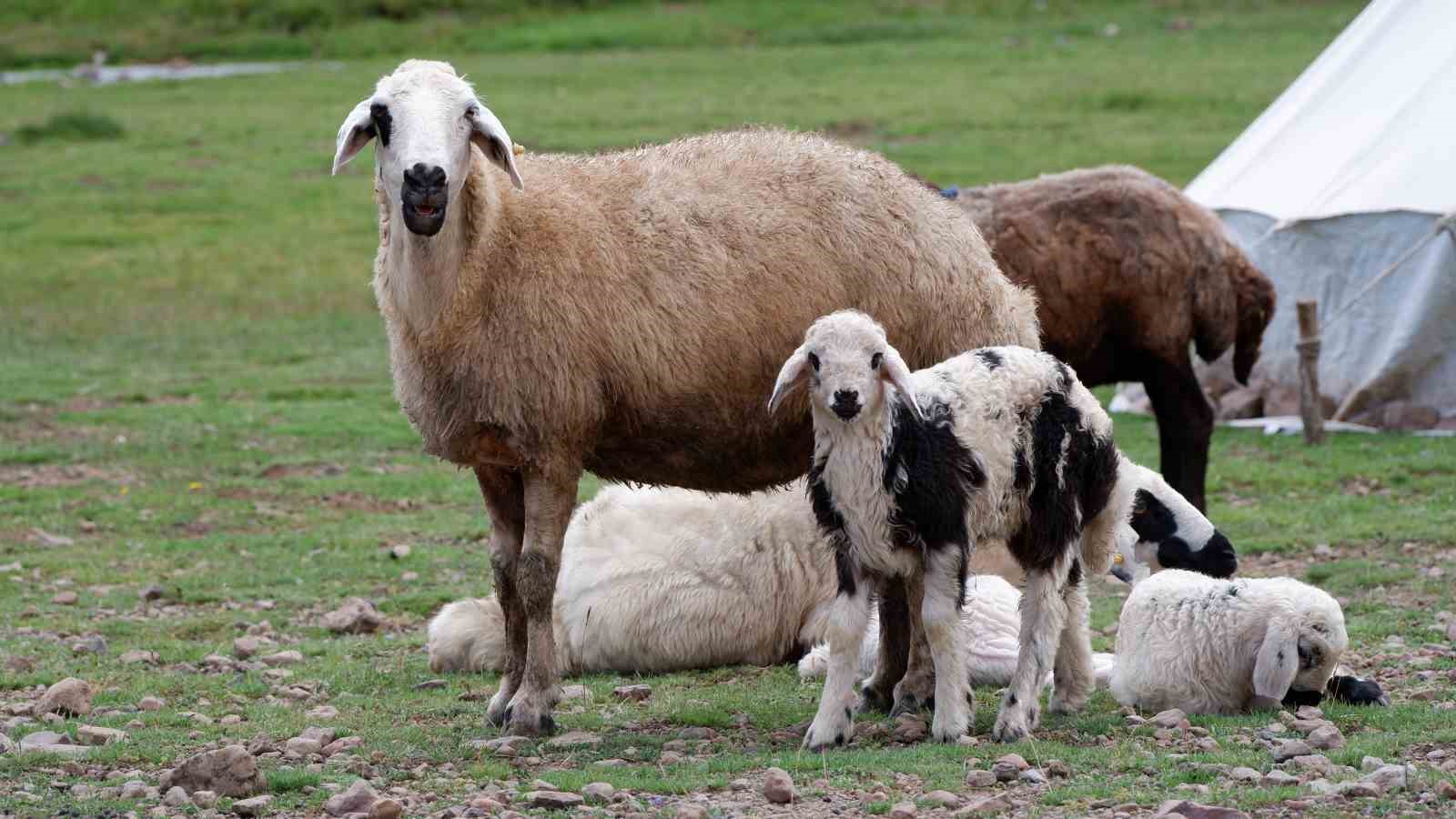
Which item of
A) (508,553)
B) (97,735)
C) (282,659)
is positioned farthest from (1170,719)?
(282,659)

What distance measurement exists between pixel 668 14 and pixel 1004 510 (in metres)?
43.2

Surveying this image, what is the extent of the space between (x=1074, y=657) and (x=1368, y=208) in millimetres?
9208

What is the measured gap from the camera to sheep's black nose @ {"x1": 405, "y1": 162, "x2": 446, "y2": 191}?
6.75 metres

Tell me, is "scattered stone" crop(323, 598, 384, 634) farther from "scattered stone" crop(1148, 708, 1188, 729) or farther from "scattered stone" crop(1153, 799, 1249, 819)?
"scattered stone" crop(1153, 799, 1249, 819)

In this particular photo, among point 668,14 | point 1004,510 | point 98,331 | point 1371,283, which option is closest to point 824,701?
point 1004,510

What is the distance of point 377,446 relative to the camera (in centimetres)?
1531

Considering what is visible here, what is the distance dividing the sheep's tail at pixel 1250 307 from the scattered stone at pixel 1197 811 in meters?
7.90

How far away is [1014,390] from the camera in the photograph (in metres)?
6.86

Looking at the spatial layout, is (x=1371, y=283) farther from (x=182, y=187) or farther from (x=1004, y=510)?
(x=182, y=187)

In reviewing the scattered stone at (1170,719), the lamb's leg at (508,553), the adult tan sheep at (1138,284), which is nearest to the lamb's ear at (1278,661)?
the scattered stone at (1170,719)

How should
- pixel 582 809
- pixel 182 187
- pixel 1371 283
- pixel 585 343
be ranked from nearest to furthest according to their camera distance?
1. pixel 582 809
2. pixel 585 343
3. pixel 1371 283
4. pixel 182 187

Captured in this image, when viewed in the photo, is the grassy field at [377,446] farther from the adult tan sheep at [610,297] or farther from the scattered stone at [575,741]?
the adult tan sheep at [610,297]

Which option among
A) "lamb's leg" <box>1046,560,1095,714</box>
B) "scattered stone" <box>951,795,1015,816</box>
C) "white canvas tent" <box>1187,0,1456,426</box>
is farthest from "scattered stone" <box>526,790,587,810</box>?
"white canvas tent" <box>1187,0,1456,426</box>

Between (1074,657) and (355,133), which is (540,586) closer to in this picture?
(355,133)
